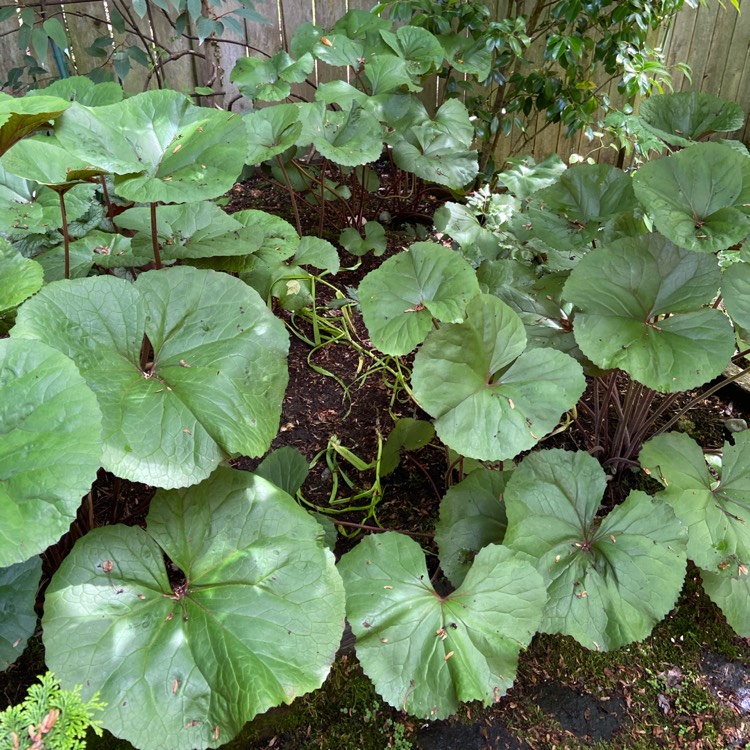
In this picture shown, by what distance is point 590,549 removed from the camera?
4.69ft

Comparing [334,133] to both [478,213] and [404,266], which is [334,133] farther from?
[404,266]

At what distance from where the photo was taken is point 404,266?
1541 mm

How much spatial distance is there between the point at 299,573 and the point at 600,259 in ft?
3.18

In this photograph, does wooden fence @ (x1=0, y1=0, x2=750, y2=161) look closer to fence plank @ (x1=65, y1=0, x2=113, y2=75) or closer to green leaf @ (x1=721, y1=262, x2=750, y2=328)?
fence plank @ (x1=65, y1=0, x2=113, y2=75)

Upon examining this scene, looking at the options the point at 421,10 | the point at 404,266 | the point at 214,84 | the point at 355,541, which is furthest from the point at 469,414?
the point at 214,84

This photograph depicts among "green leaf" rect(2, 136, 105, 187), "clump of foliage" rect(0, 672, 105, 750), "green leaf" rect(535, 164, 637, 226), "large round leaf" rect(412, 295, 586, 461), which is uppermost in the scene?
"green leaf" rect(2, 136, 105, 187)

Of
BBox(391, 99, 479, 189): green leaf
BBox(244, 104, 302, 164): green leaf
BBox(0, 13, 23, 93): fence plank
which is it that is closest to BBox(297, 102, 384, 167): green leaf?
BBox(244, 104, 302, 164): green leaf

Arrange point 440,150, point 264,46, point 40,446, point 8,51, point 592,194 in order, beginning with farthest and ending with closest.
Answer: point 264,46 → point 8,51 → point 440,150 → point 592,194 → point 40,446

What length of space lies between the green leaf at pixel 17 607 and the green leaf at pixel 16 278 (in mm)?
486

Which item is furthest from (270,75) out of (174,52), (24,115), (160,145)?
(24,115)

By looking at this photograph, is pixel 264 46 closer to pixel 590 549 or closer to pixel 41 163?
pixel 41 163

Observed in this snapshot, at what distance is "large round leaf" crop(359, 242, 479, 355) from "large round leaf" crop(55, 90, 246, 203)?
1.38 ft

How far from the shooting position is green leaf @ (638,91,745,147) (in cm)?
177

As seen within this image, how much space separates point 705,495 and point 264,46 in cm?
311
